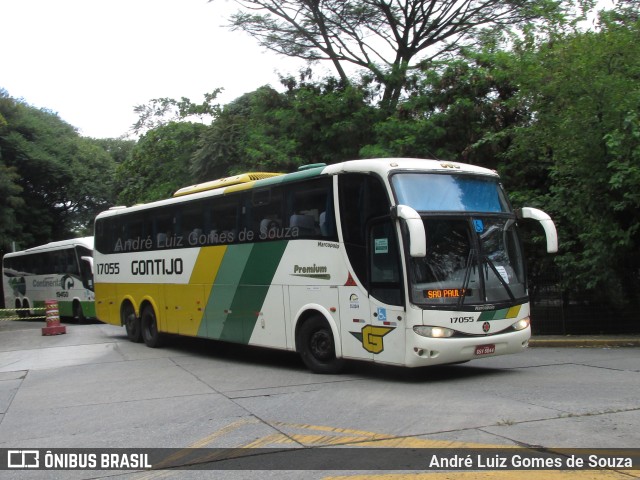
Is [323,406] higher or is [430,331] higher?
[430,331]

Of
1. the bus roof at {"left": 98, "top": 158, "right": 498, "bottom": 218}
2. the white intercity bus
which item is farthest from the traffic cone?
the white intercity bus

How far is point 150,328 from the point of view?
1611cm

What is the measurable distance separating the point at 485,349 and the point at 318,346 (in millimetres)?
2809

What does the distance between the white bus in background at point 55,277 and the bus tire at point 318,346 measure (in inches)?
671

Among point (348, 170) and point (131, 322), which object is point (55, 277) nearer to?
point (131, 322)

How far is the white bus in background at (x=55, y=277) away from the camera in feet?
85.9

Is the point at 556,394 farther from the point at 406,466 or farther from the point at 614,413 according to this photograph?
the point at 406,466

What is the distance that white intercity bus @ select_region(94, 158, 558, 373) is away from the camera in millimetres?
9102

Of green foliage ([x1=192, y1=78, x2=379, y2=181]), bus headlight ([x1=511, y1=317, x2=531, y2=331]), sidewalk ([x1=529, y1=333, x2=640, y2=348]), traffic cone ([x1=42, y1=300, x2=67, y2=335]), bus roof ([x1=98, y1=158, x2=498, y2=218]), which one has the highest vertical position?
green foliage ([x1=192, y1=78, x2=379, y2=181])

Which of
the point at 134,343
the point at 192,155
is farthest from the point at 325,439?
the point at 192,155

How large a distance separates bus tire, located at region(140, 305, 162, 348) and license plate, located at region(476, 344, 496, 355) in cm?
878

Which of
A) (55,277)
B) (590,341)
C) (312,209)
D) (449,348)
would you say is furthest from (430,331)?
(55,277)

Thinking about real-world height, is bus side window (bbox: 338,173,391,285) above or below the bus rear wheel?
above

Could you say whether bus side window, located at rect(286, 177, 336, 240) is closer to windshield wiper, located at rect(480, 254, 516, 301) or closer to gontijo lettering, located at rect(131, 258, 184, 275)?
windshield wiper, located at rect(480, 254, 516, 301)
